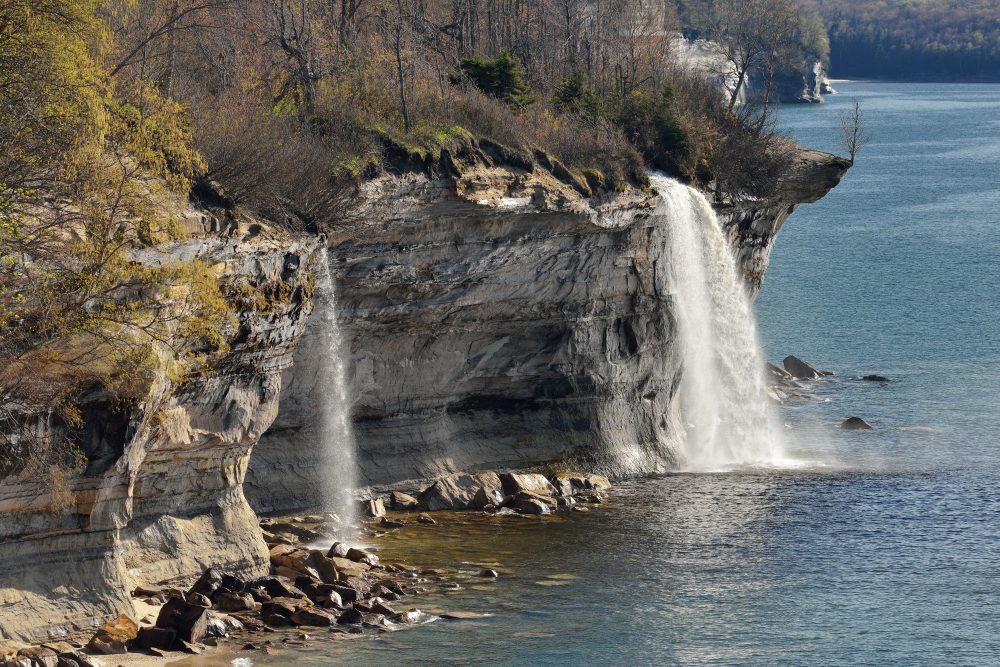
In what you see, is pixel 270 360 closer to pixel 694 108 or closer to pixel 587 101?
pixel 587 101

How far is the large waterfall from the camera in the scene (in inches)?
1729

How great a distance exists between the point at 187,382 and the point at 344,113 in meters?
11.2

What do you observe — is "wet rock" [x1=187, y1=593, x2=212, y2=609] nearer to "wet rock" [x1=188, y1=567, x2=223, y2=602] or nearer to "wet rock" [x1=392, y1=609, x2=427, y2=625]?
"wet rock" [x1=188, y1=567, x2=223, y2=602]

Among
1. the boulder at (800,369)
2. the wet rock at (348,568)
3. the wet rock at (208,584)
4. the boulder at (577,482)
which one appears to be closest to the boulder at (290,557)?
the wet rock at (348,568)

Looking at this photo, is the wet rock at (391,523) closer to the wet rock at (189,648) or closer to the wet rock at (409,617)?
the wet rock at (409,617)

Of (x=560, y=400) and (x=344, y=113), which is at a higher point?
(x=344, y=113)

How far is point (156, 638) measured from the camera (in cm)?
2567

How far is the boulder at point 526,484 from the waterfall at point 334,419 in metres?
4.15

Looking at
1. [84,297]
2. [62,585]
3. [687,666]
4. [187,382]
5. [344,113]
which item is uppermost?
[344,113]

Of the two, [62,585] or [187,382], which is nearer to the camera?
[62,585]

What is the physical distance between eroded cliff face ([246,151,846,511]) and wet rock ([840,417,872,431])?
8393 millimetres

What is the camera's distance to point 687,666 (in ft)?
85.6

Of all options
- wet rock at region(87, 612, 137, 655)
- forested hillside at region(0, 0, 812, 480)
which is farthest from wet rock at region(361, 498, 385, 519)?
wet rock at region(87, 612, 137, 655)

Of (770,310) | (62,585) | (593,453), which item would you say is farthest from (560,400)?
(770,310)
